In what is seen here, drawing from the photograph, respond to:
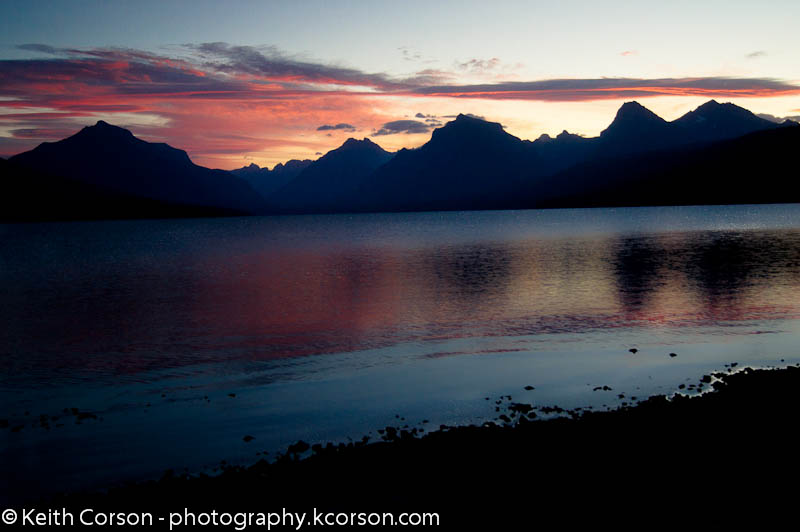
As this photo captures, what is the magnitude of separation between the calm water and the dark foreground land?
102 inches

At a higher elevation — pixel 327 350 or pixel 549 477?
pixel 549 477

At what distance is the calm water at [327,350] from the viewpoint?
60.1 feet

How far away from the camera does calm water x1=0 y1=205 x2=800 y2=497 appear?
18.3 meters

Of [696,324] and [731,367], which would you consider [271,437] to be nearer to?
[731,367]

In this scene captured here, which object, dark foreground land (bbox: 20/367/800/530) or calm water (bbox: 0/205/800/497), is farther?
calm water (bbox: 0/205/800/497)

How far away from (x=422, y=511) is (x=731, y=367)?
18711mm

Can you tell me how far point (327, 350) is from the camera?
1166 inches

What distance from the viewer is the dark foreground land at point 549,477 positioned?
1097 cm

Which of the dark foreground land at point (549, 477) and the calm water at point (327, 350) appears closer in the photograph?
the dark foreground land at point (549, 477)

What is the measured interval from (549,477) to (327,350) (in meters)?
18.4

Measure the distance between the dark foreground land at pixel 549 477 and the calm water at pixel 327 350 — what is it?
102 inches

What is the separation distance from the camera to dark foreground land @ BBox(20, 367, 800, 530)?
11.0 meters

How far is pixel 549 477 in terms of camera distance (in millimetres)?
12727

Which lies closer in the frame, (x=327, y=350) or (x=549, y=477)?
(x=549, y=477)
